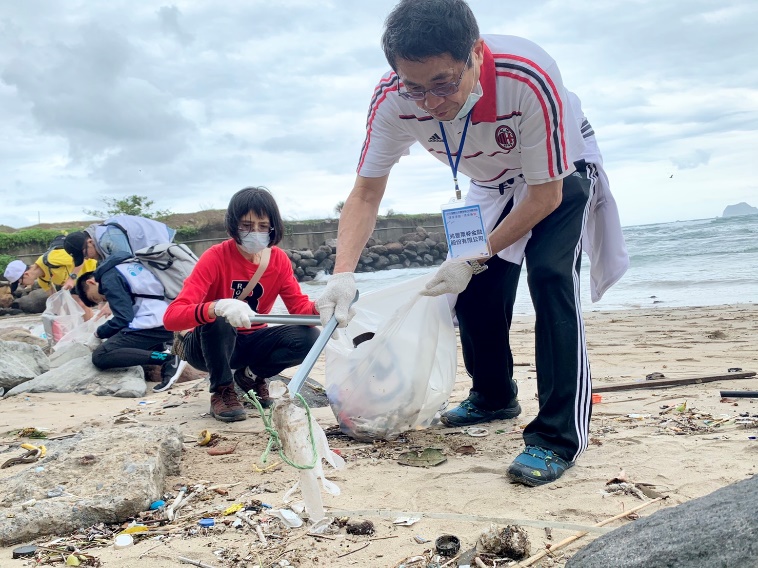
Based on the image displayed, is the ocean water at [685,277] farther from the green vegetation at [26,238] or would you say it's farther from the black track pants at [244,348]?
the green vegetation at [26,238]

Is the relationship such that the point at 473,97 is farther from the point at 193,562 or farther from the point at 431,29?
the point at 193,562

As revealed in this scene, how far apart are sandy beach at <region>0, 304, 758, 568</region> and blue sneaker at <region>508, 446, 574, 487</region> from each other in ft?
0.11

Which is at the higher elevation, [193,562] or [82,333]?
[82,333]

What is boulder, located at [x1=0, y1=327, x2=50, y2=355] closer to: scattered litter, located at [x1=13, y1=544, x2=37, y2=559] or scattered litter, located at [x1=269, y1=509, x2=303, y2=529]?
scattered litter, located at [x1=13, y1=544, x2=37, y2=559]

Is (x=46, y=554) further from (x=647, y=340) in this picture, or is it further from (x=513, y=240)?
(x=647, y=340)

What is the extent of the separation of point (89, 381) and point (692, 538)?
4717 millimetres

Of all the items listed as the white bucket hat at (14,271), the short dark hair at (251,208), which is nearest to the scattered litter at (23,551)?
the short dark hair at (251,208)

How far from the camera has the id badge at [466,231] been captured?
8.47ft

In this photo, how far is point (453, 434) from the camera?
3133 millimetres

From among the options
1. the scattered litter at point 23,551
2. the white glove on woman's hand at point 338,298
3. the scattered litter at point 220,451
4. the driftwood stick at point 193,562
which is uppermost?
the white glove on woman's hand at point 338,298

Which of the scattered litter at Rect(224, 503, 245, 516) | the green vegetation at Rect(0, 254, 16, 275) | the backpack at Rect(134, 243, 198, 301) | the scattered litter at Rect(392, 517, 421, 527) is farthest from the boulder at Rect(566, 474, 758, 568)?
the green vegetation at Rect(0, 254, 16, 275)

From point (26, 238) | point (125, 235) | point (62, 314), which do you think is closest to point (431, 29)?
point (125, 235)

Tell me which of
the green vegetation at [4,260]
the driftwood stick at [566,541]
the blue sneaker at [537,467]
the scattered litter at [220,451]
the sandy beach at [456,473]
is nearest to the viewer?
the driftwood stick at [566,541]

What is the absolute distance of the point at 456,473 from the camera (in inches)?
100
